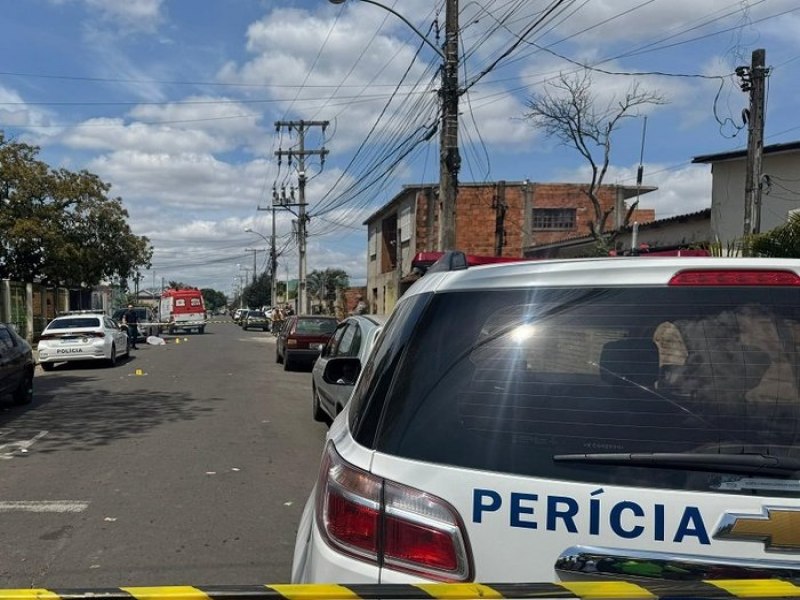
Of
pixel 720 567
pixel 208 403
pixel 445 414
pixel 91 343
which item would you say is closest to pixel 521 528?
pixel 445 414

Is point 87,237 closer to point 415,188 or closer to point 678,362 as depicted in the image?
point 415,188

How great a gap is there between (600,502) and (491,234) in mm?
32757

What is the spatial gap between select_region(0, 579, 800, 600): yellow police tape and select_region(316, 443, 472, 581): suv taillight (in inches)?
3.2

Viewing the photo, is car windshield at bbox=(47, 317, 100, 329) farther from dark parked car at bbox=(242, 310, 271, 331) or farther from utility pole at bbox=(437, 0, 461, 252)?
dark parked car at bbox=(242, 310, 271, 331)

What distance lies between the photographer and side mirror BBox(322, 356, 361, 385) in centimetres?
460

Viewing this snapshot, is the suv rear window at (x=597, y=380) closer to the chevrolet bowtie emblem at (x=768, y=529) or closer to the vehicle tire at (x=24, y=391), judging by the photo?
the chevrolet bowtie emblem at (x=768, y=529)

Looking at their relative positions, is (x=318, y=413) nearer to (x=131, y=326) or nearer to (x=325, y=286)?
(x=131, y=326)

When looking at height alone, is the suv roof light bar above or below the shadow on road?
above

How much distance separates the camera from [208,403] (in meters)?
12.4

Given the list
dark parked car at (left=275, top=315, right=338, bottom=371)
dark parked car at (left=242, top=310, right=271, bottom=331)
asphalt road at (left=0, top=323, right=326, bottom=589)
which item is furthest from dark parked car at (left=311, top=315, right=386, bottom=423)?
dark parked car at (left=242, top=310, right=271, bottom=331)

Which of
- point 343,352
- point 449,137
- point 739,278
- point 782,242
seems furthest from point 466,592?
point 449,137

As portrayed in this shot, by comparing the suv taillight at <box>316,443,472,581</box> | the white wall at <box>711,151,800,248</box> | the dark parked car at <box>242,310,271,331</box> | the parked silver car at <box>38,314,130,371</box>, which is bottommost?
the dark parked car at <box>242,310,271,331</box>

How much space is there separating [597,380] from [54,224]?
32.9m

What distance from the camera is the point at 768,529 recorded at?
1.90 m
